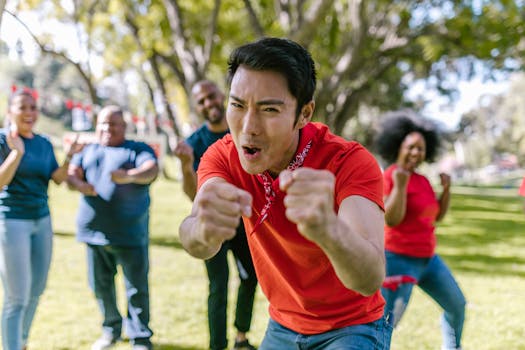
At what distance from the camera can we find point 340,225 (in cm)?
150

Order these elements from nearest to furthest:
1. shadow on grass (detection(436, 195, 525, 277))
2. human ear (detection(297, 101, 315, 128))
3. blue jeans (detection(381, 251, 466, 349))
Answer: human ear (detection(297, 101, 315, 128)), blue jeans (detection(381, 251, 466, 349)), shadow on grass (detection(436, 195, 525, 277))

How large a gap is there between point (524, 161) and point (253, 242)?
6484 centimetres

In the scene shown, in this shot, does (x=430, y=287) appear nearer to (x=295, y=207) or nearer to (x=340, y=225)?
(x=340, y=225)

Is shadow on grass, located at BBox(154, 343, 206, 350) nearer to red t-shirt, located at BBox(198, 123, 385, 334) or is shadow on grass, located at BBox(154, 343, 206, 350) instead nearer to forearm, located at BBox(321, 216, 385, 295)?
red t-shirt, located at BBox(198, 123, 385, 334)

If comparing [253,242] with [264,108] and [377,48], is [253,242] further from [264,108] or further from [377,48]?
[377,48]

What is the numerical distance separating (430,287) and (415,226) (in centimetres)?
49

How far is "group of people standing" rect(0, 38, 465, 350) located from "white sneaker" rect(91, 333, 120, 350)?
0.06ft

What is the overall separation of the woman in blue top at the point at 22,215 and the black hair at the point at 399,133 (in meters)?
2.89

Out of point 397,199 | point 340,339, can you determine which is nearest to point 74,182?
point 397,199

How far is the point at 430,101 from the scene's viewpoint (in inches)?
1067

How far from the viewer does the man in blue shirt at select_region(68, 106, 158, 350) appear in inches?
177

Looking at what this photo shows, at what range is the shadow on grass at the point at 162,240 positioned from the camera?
33.9ft

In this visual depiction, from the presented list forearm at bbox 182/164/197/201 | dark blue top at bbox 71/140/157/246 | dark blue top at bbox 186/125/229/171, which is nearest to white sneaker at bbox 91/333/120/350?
dark blue top at bbox 71/140/157/246

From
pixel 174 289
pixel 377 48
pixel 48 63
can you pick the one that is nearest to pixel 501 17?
pixel 377 48
